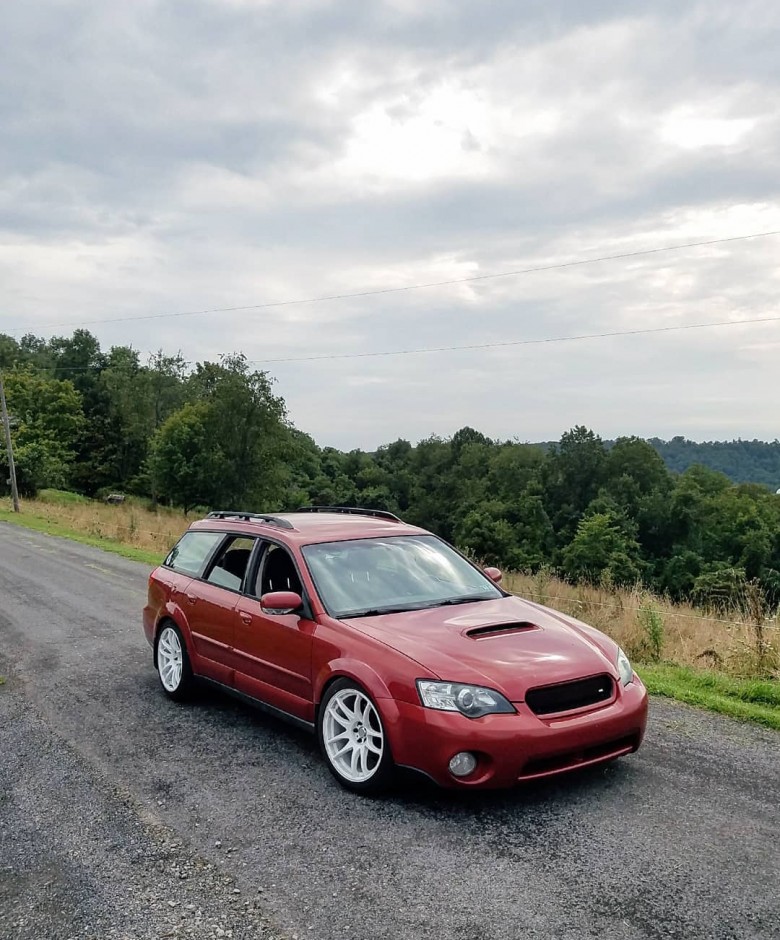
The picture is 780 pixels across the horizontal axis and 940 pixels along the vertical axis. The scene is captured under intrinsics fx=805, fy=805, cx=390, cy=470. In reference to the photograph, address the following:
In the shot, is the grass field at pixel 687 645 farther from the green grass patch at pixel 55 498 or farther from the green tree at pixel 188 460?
the green tree at pixel 188 460

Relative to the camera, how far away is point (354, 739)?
188 inches

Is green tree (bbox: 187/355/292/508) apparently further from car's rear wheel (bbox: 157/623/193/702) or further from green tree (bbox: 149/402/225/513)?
car's rear wheel (bbox: 157/623/193/702)

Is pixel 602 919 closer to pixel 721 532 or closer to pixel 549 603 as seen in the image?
pixel 549 603

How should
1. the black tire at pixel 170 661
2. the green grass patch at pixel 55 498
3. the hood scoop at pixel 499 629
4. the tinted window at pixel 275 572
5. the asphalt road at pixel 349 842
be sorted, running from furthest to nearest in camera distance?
the green grass patch at pixel 55 498, the black tire at pixel 170 661, the tinted window at pixel 275 572, the hood scoop at pixel 499 629, the asphalt road at pixel 349 842

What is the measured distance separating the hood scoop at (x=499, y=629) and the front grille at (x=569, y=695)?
541 mm

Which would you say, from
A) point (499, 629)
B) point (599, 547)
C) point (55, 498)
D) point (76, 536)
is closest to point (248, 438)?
point (55, 498)

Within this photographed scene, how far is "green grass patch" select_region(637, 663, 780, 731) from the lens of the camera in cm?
638

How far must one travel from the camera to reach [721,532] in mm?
63156

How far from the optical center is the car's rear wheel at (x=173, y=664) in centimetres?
660

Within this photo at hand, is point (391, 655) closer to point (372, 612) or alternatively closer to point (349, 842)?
point (372, 612)

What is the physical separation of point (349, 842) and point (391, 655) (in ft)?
3.31

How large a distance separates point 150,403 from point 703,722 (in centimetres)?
8286

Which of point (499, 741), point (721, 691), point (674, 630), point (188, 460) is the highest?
point (188, 460)

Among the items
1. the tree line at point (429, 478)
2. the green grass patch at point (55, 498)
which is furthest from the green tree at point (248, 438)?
the green grass patch at point (55, 498)
